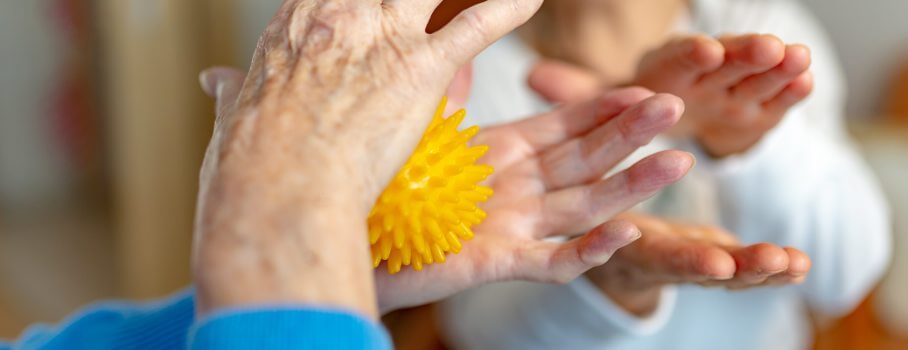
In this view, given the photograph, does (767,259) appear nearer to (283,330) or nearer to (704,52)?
(704,52)

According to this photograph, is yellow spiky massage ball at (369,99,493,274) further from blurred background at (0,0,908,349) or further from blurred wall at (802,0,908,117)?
blurred wall at (802,0,908,117)

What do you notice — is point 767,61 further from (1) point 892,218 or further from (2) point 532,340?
(1) point 892,218

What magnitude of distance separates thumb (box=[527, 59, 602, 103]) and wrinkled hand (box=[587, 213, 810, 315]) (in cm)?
18

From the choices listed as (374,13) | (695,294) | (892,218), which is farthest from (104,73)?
(892,218)

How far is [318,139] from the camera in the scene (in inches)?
14.4

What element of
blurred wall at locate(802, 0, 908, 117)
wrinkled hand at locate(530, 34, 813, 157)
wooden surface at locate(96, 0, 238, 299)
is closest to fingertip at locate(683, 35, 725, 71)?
wrinkled hand at locate(530, 34, 813, 157)

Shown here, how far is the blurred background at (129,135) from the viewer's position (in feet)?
4.14

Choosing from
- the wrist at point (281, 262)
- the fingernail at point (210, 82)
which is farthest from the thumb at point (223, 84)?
the wrist at point (281, 262)

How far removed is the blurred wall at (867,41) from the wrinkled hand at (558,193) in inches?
52.1

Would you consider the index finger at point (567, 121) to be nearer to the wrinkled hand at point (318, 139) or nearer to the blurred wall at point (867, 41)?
the wrinkled hand at point (318, 139)

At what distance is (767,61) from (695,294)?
432 mm

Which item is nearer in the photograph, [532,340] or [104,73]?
[532,340]

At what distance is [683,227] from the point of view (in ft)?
2.01

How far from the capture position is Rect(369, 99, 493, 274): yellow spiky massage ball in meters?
0.44
